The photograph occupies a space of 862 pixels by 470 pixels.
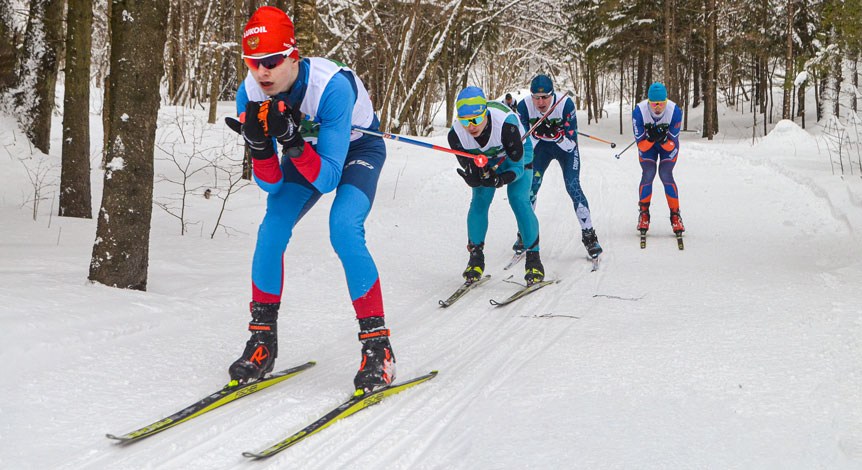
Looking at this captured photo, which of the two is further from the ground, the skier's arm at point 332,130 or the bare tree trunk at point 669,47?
the bare tree trunk at point 669,47

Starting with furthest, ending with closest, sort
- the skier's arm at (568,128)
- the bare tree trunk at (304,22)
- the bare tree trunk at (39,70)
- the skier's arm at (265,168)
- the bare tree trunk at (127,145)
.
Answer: the bare tree trunk at (39,70)
the bare tree trunk at (304,22)
the skier's arm at (568,128)
the bare tree trunk at (127,145)
the skier's arm at (265,168)

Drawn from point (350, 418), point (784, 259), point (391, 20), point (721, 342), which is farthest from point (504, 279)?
point (391, 20)

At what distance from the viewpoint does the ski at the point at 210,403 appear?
261 cm

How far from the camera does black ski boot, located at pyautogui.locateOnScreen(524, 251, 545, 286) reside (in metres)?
5.92

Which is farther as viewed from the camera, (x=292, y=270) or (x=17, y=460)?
(x=292, y=270)

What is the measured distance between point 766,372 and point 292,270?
13.4 feet

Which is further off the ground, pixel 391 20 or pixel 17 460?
pixel 391 20

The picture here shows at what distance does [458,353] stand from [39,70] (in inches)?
374

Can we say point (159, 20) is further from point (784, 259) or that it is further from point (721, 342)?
point (784, 259)

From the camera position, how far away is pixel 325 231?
779 centimetres

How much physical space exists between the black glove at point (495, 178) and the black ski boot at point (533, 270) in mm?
769

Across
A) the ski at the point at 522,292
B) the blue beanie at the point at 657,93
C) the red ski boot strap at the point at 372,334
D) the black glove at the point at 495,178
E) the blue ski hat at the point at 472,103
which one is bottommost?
the ski at the point at 522,292

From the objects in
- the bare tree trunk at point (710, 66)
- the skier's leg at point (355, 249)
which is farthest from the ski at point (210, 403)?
the bare tree trunk at point (710, 66)

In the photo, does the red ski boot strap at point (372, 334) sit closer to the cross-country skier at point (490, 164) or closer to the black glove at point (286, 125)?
the black glove at point (286, 125)
